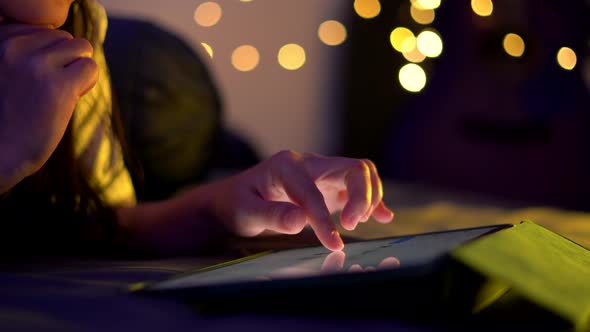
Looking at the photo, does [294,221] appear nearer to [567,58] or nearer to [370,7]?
[567,58]

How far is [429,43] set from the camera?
2436 millimetres

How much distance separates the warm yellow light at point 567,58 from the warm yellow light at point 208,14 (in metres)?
1.14

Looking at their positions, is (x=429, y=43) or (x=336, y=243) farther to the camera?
(x=429, y=43)

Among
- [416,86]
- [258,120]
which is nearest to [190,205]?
[258,120]

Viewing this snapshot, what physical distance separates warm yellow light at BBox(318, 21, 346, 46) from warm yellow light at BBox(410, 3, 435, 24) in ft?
1.04

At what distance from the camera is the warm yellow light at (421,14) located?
8.29 feet

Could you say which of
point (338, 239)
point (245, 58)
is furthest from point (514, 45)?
point (338, 239)

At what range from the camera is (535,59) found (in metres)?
2.03

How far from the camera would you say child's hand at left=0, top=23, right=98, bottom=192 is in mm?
606

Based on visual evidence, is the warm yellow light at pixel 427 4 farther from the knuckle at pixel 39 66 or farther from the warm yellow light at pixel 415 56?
the knuckle at pixel 39 66

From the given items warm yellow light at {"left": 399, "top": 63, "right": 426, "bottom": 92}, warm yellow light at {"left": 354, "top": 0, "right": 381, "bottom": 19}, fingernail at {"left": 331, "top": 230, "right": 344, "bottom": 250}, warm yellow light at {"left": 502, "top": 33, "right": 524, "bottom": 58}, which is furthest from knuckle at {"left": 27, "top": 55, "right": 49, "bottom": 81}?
warm yellow light at {"left": 354, "top": 0, "right": 381, "bottom": 19}

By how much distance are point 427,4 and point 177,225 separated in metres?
1.93

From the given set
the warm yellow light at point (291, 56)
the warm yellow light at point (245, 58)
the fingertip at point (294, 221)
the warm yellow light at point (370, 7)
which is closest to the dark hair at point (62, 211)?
the fingertip at point (294, 221)

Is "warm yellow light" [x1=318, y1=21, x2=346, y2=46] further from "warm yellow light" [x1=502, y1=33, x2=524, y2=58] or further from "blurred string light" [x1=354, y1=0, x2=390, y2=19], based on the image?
"warm yellow light" [x1=502, y1=33, x2=524, y2=58]
